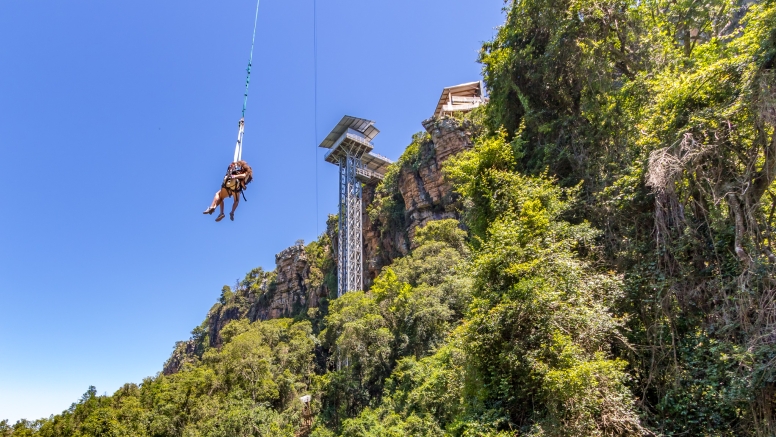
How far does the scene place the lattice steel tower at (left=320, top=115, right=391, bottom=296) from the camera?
32.7 metres

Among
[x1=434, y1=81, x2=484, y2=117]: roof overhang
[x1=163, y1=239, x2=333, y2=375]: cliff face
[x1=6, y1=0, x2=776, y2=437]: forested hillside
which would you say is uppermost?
[x1=434, y1=81, x2=484, y2=117]: roof overhang

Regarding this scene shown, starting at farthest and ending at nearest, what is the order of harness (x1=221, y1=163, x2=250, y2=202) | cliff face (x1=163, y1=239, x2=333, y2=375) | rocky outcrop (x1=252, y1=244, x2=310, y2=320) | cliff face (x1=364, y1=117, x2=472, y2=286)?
rocky outcrop (x1=252, y1=244, x2=310, y2=320)
cliff face (x1=163, y1=239, x2=333, y2=375)
cliff face (x1=364, y1=117, x2=472, y2=286)
harness (x1=221, y1=163, x2=250, y2=202)

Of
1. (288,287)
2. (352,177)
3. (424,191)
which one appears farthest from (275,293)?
(424,191)

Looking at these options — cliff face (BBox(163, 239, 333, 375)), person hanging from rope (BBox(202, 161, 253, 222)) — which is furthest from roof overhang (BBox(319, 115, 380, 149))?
person hanging from rope (BBox(202, 161, 253, 222))

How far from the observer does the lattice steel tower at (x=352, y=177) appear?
3266 centimetres

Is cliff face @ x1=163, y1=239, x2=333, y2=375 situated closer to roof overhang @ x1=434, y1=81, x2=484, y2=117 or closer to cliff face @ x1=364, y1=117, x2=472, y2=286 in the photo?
cliff face @ x1=364, y1=117, x2=472, y2=286

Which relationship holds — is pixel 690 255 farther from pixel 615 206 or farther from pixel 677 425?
pixel 677 425

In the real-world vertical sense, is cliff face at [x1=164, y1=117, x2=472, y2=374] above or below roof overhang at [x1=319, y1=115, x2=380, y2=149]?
below

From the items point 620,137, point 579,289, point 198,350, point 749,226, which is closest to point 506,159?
point 620,137

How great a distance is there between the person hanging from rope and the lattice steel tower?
25.3 m

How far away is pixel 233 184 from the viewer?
659cm

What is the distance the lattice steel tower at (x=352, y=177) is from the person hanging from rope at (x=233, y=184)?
25.3 metres

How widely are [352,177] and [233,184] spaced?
29.2 m

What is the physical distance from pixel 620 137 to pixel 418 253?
13927 mm
